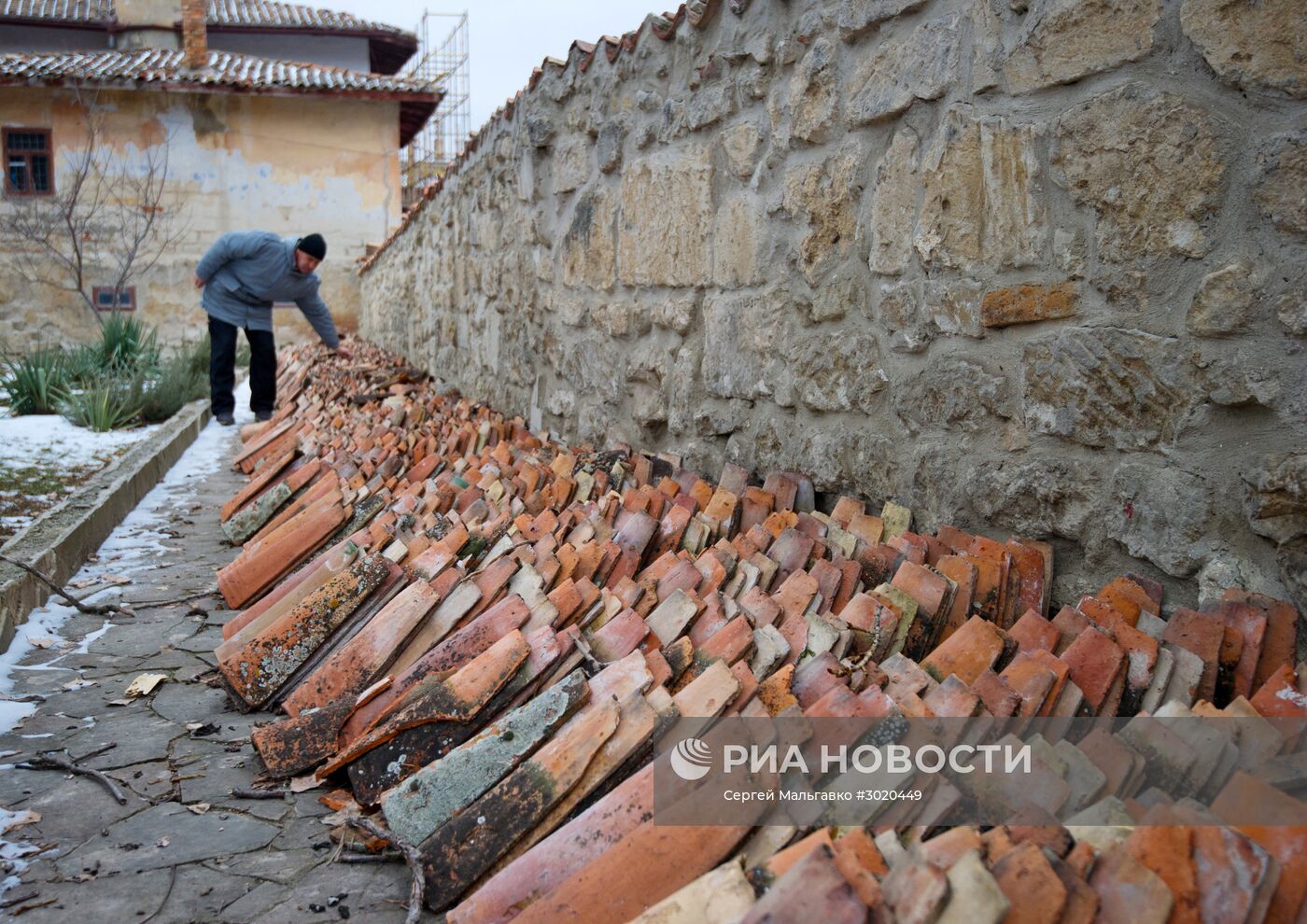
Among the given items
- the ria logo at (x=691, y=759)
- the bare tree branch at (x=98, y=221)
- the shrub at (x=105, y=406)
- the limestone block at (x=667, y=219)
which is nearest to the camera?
the ria logo at (x=691, y=759)

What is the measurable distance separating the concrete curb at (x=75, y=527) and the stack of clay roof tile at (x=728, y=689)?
560 mm

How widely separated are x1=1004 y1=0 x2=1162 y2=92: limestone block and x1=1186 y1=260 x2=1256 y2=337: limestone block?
43 cm

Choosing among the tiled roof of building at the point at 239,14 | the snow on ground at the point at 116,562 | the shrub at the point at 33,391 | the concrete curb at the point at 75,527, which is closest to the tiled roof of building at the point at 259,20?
the tiled roof of building at the point at 239,14

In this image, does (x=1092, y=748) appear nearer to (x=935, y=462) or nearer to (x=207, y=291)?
(x=935, y=462)

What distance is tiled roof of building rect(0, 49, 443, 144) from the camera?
14.8 metres

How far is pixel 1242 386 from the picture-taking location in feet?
5.33

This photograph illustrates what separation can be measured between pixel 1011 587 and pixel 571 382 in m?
2.44

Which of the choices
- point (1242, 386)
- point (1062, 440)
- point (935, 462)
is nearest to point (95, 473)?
point (935, 462)

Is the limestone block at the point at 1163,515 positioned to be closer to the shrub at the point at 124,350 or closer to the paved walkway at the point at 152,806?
the paved walkway at the point at 152,806

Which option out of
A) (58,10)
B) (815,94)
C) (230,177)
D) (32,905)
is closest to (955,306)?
(815,94)

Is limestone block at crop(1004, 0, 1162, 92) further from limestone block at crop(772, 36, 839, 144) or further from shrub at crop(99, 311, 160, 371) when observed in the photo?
shrub at crop(99, 311, 160, 371)

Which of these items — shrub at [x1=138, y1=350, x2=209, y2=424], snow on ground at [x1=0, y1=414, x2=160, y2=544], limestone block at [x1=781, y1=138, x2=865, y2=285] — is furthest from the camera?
shrub at [x1=138, y1=350, x2=209, y2=424]

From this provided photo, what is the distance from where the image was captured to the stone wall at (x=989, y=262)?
1627mm

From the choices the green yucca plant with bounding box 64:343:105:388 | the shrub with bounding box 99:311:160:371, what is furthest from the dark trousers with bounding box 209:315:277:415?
the shrub with bounding box 99:311:160:371
